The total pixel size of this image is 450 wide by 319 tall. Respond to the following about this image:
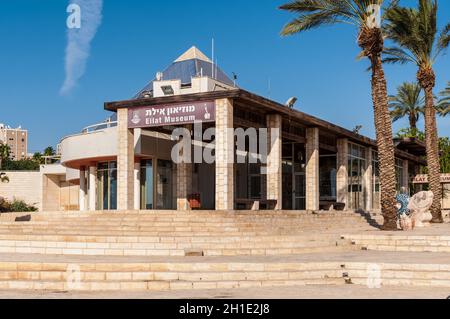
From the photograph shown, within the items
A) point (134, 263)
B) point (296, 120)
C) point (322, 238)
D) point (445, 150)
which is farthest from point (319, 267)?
point (445, 150)

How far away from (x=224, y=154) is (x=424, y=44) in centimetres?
1343

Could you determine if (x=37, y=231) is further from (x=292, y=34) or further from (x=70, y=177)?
(x=70, y=177)

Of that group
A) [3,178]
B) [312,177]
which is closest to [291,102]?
[312,177]

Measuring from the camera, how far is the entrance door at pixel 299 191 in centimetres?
3422

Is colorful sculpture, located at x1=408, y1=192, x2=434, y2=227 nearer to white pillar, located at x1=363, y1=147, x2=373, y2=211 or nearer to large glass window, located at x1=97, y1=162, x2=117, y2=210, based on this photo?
white pillar, located at x1=363, y1=147, x2=373, y2=211

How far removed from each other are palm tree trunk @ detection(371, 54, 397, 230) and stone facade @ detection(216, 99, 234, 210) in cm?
582

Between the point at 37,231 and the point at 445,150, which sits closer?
the point at 37,231

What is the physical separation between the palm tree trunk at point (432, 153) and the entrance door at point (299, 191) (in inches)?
277

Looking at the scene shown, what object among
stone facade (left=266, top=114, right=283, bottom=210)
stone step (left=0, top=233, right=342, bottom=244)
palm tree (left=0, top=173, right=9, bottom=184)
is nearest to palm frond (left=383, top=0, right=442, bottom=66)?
stone facade (left=266, top=114, right=283, bottom=210)

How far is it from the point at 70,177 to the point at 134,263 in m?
28.1

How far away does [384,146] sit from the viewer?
22.9 m

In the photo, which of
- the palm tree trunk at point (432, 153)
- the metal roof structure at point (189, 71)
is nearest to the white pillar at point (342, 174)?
the palm tree trunk at point (432, 153)

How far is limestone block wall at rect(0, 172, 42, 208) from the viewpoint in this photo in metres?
57.1
